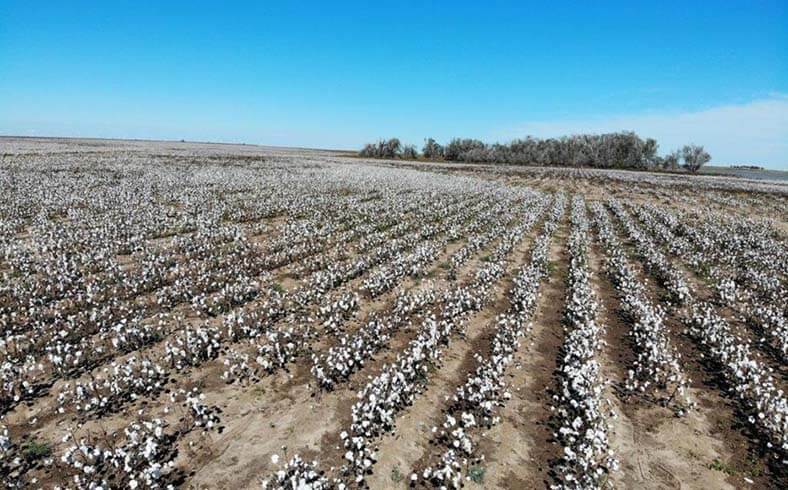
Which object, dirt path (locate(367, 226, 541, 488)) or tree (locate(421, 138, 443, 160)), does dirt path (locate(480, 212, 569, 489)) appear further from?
tree (locate(421, 138, 443, 160))

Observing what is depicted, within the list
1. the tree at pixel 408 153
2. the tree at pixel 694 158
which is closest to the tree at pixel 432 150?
the tree at pixel 408 153

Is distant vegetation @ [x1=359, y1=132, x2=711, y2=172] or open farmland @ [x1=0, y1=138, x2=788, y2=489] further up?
distant vegetation @ [x1=359, y1=132, x2=711, y2=172]

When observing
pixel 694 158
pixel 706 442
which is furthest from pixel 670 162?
pixel 706 442

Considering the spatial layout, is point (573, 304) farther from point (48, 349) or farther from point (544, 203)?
point (544, 203)

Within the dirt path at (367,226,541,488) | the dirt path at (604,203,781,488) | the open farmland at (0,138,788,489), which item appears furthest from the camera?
the dirt path at (604,203,781,488)

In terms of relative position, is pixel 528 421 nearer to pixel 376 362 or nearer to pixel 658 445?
pixel 658 445

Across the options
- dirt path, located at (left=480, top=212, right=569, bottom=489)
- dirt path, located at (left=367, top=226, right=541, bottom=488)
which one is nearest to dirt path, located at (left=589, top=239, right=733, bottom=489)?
dirt path, located at (left=480, top=212, right=569, bottom=489)
